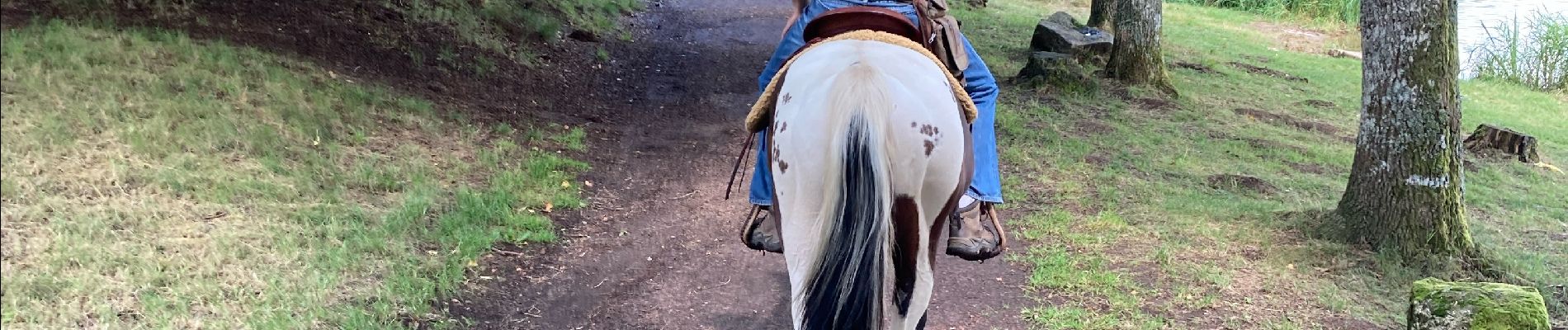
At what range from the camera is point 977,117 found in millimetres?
2842

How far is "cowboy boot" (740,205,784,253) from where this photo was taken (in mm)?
3064

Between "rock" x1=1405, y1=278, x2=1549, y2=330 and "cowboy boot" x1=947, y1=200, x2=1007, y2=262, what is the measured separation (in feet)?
4.75

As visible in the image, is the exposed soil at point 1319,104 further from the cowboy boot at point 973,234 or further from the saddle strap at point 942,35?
the saddle strap at point 942,35

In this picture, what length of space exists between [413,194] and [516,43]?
410 cm

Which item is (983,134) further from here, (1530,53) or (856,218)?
(1530,53)

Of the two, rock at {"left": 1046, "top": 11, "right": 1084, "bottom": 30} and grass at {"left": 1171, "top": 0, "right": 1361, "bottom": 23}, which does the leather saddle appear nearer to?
rock at {"left": 1046, "top": 11, "right": 1084, "bottom": 30}

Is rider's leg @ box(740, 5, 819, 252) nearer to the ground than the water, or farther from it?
farther from it

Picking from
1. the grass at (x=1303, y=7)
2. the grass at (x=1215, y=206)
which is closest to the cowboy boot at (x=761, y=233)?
the grass at (x=1215, y=206)

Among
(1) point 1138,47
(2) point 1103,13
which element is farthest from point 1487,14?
(1) point 1138,47

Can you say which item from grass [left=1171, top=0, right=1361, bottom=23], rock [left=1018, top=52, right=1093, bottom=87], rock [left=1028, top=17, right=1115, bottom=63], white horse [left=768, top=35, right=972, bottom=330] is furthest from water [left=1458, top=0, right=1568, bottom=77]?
white horse [left=768, top=35, right=972, bottom=330]

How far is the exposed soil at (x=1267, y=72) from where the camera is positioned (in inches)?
411

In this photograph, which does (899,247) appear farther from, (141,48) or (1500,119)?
(1500,119)

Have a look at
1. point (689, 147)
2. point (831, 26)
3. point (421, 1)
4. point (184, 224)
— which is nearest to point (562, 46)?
point (421, 1)

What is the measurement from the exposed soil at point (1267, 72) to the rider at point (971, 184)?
353 inches
